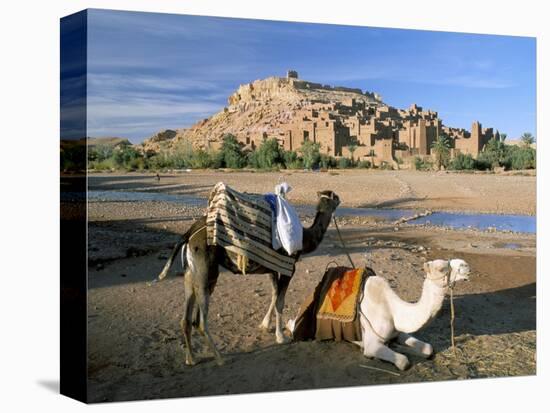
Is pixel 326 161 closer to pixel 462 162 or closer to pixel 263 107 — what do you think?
pixel 263 107

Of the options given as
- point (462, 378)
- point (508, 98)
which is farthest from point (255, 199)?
point (508, 98)

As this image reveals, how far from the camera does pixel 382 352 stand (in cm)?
759

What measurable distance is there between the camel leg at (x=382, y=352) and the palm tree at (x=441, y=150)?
2623mm

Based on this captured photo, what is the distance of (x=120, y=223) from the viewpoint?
8016 mm

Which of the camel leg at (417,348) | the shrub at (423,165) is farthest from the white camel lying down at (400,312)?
the shrub at (423,165)

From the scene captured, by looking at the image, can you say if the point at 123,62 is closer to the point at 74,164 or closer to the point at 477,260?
the point at 74,164

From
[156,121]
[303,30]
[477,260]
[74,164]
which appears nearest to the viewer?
[74,164]

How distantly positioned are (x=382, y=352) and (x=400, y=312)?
42 centimetres

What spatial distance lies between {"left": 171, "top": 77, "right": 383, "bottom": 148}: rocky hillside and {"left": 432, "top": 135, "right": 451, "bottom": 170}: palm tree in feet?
3.04

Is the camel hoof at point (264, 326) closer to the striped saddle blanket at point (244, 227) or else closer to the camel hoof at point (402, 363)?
the striped saddle blanket at point (244, 227)

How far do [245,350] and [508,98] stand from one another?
4.43 metres

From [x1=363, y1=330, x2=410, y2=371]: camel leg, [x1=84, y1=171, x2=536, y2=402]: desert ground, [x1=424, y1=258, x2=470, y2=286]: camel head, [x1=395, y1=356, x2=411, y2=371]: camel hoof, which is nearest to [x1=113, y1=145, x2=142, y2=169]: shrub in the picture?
[x1=84, y1=171, x2=536, y2=402]: desert ground

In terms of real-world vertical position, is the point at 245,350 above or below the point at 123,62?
below

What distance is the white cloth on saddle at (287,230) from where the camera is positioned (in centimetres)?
769
